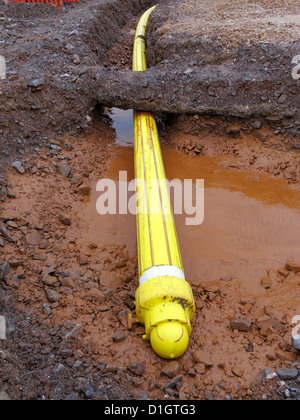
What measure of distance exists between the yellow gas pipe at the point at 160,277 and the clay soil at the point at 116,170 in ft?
0.89

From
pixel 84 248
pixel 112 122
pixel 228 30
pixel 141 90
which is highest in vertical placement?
pixel 228 30

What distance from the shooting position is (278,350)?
3.05 meters

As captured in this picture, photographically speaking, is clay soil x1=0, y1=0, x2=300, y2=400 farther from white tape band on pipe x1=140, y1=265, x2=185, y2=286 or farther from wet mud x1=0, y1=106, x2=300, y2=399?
white tape band on pipe x1=140, y1=265, x2=185, y2=286

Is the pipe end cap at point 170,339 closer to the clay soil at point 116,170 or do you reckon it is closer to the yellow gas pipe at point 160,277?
the yellow gas pipe at point 160,277

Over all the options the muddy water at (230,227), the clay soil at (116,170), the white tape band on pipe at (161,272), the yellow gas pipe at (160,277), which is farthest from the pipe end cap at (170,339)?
A: the muddy water at (230,227)

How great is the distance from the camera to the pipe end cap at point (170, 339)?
282 centimetres

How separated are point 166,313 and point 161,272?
0.40 metres

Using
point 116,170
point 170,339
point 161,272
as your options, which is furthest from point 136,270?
point 116,170

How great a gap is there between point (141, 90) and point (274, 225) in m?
3.20

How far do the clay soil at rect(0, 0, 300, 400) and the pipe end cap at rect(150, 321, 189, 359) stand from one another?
0.49ft

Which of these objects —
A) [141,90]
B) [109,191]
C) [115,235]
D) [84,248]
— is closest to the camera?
[84,248]

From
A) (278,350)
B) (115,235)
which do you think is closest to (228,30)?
(115,235)

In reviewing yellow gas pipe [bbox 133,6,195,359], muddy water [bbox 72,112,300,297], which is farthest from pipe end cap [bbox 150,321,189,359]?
muddy water [bbox 72,112,300,297]

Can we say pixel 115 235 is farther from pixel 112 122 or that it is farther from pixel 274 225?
pixel 112 122
